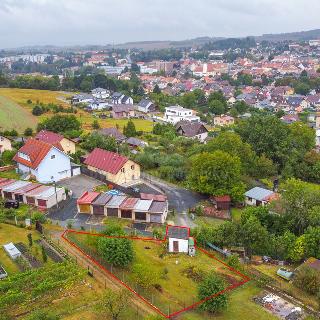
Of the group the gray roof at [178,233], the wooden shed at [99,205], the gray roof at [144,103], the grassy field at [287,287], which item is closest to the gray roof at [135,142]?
the wooden shed at [99,205]

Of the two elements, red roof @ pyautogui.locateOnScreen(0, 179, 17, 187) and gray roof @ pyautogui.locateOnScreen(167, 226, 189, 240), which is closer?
gray roof @ pyautogui.locateOnScreen(167, 226, 189, 240)

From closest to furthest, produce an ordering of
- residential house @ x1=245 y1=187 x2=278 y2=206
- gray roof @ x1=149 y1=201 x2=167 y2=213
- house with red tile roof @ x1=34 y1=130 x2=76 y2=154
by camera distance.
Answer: gray roof @ x1=149 y1=201 x2=167 y2=213 → residential house @ x1=245 y1=187 x2=278 y2=206 → house with red tile roof @ x1=34 y1=130 x2=76 y2=154

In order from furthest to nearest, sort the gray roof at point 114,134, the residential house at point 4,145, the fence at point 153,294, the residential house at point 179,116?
the residential house at point 179,116 → the gray roof at point 114,134 → the residential house at point 4,145 → the fence at point 153,294

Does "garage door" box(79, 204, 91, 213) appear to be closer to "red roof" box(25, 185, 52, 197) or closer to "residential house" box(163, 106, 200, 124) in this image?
"red roof" box(25, 185, 52, 197)

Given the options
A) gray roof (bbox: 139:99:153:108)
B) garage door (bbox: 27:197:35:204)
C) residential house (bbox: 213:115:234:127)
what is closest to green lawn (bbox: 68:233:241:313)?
garage door (bbox: 27:197:35:204)

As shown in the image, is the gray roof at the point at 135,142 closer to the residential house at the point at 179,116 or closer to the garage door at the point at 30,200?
the residential house at the point at 179,116

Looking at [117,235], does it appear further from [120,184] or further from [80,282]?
[120,184]

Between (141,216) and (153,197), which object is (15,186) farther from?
(153,197)

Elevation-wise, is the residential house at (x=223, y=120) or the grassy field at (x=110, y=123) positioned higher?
the grassy field at (x=110, y=123)
